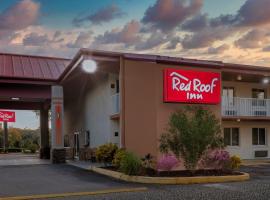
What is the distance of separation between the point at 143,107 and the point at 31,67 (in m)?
12.4

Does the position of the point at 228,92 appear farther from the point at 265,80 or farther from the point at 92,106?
the point at 92,106

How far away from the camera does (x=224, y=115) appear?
2583cm

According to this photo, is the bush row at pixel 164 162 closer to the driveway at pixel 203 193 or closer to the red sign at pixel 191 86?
A: the driveway at pixel 203 193

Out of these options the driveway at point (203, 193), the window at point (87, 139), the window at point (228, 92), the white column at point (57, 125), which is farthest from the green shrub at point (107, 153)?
the window at point (228, 92)

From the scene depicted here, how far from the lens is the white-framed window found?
27.7m

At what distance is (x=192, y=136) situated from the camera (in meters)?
15.8

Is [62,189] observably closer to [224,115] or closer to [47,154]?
[224,115]

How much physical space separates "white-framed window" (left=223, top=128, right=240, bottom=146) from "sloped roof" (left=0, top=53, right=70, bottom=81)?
1200 cm

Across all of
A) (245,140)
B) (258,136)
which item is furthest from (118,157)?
(258,136)

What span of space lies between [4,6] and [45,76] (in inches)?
380

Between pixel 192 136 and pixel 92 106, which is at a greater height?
pixel 92 106

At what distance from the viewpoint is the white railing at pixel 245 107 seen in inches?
1034

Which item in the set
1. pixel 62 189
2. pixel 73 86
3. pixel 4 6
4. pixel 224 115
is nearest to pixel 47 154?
pixel 73 86

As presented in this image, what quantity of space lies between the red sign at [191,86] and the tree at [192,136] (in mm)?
3652
